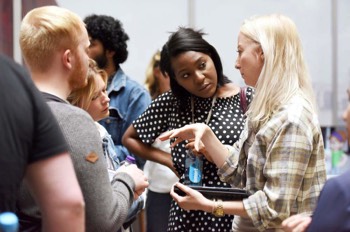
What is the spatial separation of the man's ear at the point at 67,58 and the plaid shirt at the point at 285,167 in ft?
2.18

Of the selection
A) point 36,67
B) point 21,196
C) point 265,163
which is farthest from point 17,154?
point 265,163

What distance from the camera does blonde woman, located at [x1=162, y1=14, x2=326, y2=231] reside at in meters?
2.17

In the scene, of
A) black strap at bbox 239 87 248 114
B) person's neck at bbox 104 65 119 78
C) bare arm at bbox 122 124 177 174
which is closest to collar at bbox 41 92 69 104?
black strap at bbox 239 87 248 114

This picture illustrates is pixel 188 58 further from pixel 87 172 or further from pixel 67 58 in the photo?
pixel 87 172

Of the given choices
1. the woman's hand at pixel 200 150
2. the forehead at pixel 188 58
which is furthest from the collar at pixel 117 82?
the woman's hand at pixel 200 150

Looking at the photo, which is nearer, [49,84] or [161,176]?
[49,84]

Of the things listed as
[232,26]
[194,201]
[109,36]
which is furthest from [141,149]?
[232,26]

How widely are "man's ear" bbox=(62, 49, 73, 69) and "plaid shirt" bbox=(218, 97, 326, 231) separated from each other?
2.18ft

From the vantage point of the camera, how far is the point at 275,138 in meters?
2.20

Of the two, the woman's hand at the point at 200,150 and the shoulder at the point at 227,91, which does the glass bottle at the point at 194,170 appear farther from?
the shoulder at the point at 227,91

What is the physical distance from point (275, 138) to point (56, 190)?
3.02 ft

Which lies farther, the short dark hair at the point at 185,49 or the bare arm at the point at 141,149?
the bare arm at the point at 141,149

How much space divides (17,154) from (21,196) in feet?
1.39

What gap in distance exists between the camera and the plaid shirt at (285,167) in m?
2.17
